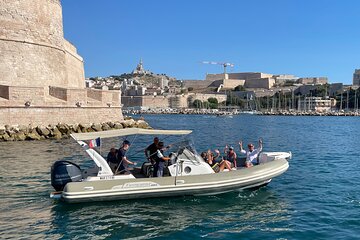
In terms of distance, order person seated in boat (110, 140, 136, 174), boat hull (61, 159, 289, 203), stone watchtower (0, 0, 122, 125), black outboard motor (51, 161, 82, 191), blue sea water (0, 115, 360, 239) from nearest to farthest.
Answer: blue sea water (0, 115, 360, 239), boat hull (61, 159, 289, 203), black outboard motor (51, 161, 82, 191), person seated in boat (110, 140, 136, 174), stone watchtower (0, 0, 122, 125)

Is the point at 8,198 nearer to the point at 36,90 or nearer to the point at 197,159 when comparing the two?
the point at 197,159

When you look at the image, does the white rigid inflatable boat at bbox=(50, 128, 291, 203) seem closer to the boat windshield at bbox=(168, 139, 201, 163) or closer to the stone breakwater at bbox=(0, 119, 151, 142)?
the boat windshield at bbox=(168, 139, 201, 163)

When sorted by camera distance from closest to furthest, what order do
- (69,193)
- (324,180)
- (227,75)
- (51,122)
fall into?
(69,193)
(324,180)
(51,122)
(227,75)

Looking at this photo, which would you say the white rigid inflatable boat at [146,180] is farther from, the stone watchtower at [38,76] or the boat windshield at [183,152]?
the stone watchtower at [38,76]

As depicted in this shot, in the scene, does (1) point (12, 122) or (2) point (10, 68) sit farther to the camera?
(2) point (10, 68)

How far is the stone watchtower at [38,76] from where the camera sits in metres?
24.5

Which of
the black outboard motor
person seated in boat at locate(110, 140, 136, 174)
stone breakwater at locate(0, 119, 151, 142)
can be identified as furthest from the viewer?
stone breakwater at locate(0, 119, 151, 142)

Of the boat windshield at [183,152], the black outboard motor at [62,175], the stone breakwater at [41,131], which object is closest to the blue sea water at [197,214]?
the black outboard motor at [62,175]

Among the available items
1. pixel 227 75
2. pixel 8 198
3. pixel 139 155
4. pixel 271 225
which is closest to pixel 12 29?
pixel 139 155

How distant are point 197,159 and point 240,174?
1104 millimetres

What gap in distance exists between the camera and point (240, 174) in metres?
9.67

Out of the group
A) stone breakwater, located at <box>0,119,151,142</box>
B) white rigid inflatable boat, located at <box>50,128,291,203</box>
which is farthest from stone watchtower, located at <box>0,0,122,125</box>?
white rigid inflatable boat, located at <box>50,128,291,203</box>

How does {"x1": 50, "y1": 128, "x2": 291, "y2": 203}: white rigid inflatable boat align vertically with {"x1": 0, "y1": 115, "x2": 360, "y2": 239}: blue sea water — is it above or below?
above

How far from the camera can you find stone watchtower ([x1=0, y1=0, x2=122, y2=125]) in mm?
24453
